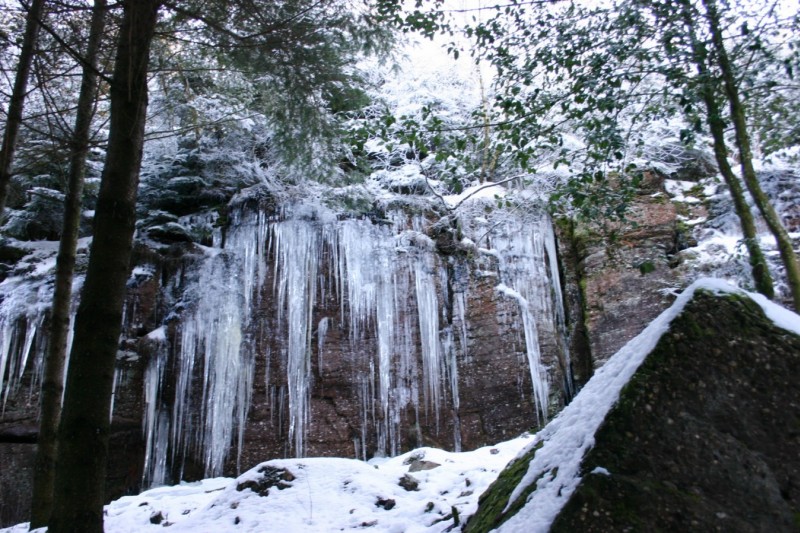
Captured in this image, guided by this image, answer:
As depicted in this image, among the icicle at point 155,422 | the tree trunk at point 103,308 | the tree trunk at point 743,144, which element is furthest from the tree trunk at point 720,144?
the icicle at point 155,422

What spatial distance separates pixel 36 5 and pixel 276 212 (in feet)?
21.0

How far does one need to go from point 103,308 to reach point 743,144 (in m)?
5.13

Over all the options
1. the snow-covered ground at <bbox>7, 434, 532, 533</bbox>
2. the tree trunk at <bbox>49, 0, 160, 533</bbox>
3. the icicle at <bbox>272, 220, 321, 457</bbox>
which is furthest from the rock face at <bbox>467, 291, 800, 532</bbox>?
the icicle at <bbox>272, 220, 321, 457</bbox>

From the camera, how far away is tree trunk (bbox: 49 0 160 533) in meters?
2.60

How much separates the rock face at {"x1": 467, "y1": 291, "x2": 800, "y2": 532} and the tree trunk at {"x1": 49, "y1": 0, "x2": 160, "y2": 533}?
1905 mm

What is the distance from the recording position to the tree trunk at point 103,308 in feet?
8.54

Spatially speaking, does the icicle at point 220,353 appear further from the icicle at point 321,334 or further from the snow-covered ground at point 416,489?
the snow-covered ground at point 416,489

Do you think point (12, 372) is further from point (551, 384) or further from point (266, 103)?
point (551, 384)

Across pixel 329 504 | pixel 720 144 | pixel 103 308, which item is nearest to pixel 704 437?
pixel 103 308

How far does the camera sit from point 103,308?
283 cm

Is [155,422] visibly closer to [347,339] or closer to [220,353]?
[220,353]

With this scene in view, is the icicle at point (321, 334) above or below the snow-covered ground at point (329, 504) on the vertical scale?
above

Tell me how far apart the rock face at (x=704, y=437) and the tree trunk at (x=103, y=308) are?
1.91m

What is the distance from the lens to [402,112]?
37.5ft
